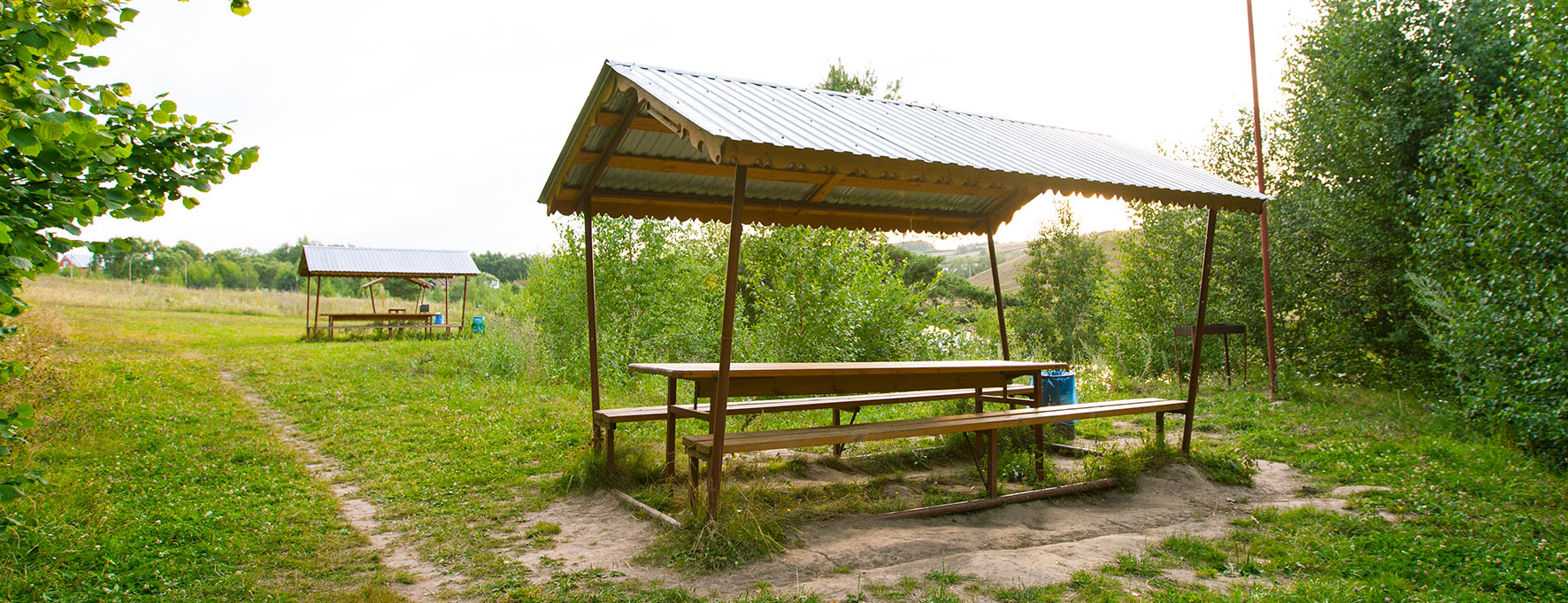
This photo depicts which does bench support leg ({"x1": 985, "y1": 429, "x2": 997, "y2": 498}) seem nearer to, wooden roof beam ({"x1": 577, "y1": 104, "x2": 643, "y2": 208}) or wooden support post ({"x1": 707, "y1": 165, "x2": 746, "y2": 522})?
wooden support post ({"x1": 707, "y1": 165, "x2": 746, "y2": 522})

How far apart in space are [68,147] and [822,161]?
3.11 m

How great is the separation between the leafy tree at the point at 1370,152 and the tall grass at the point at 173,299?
30616mm

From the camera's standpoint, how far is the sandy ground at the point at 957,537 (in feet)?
12.6

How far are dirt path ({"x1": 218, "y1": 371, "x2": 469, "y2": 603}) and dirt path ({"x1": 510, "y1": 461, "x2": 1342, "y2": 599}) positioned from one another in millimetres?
449

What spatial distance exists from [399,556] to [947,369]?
3652mm

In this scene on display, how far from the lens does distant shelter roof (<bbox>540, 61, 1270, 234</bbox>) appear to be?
437cm

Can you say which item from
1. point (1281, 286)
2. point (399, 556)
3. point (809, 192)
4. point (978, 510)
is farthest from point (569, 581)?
point (1281, 286)

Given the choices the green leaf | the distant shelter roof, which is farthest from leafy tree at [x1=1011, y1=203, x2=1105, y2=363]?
the green leaf

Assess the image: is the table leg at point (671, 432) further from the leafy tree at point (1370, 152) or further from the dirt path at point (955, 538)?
the leafy tree at point (1370, 152)

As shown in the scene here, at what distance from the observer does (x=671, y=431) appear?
5.30 meters

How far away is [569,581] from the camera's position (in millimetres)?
3736

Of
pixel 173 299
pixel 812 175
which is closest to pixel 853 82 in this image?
pixel 812 175

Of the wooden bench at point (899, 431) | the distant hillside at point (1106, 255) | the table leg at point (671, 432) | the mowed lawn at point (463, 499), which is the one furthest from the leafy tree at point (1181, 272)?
the table leg at point (671, 432)

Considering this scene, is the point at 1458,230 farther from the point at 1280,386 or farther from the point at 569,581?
the point at 569,581
